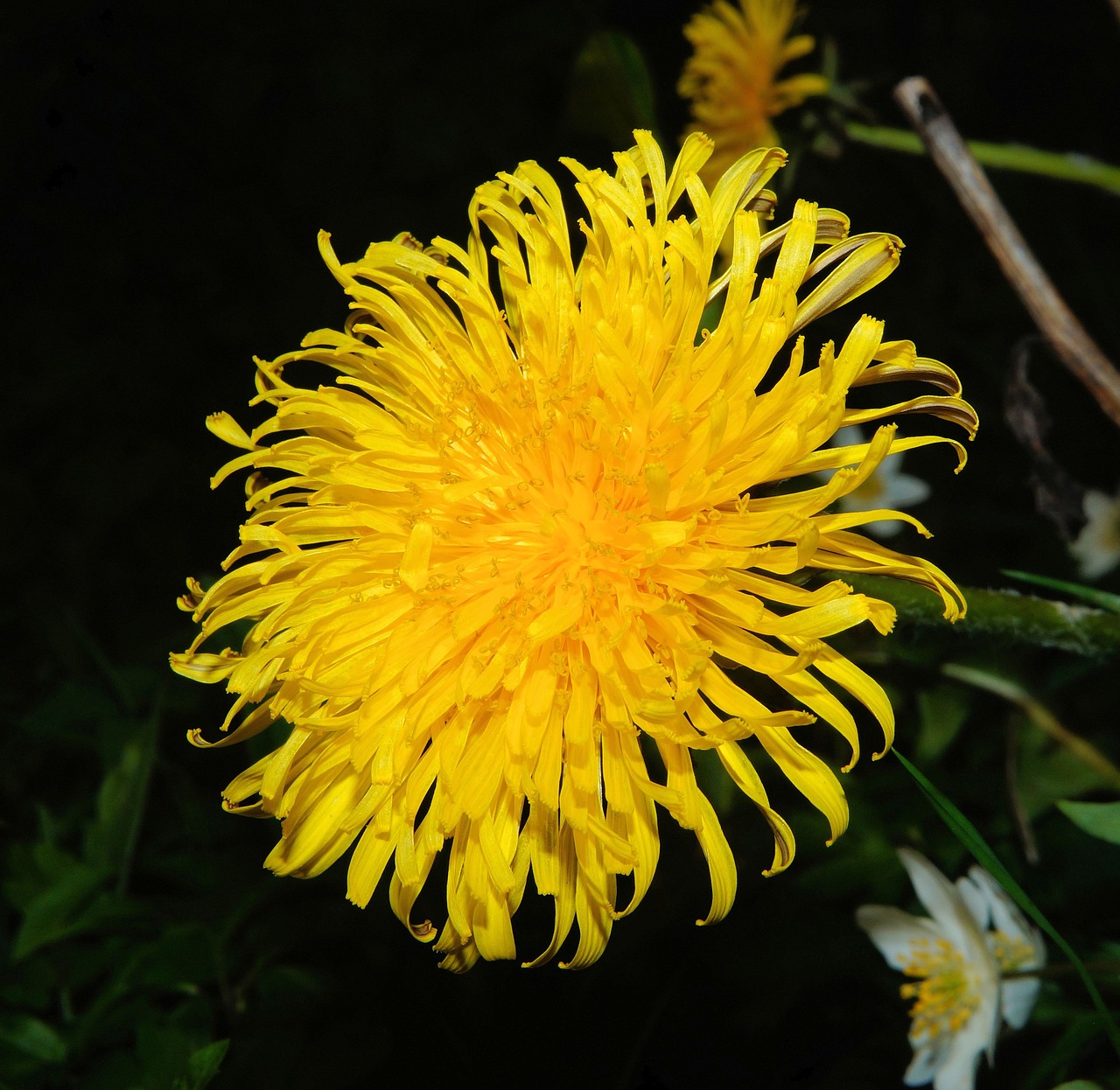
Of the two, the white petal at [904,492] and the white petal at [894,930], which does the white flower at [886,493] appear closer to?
the white petal at [904,492]

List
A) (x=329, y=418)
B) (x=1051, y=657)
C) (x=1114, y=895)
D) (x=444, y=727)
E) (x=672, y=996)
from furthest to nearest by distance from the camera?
(x=1051, y=657), (x=672, y=996), (x=1114, y=895), (x=329, y=418), (x=444, y=727)

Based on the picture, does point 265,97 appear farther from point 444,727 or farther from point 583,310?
point 444,727

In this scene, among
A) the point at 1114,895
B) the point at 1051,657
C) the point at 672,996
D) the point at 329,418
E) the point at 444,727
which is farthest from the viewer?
the point at 1051,657

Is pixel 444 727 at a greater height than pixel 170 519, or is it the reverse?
pixel 170 519

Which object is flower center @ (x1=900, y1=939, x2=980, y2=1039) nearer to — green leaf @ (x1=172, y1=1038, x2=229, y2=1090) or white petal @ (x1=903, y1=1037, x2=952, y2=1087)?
white petal @ (x1=903, y1=1037, x2=952, y2=1087)

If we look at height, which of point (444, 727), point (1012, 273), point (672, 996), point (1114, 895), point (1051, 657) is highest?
point (1012, 273)

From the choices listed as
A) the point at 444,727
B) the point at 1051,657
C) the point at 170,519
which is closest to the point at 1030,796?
the point at 1051,657
